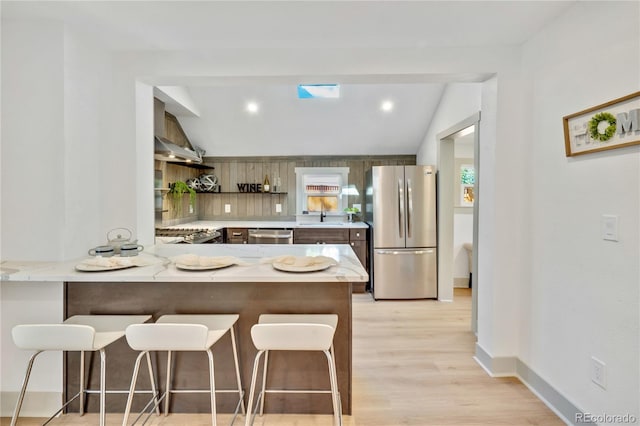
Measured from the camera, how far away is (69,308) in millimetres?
2062

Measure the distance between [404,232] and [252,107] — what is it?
264cm

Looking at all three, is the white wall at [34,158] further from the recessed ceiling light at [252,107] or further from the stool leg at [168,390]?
the recessed ceiling light at [252,107]

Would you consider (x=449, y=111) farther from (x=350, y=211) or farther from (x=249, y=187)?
(x=249, y=187)

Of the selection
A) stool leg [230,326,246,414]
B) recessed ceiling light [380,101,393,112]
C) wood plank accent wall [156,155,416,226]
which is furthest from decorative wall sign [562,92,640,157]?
wood plank accent wall [156,155,416,226]

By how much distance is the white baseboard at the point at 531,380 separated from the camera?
1990 millimetres

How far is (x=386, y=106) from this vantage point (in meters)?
4.50

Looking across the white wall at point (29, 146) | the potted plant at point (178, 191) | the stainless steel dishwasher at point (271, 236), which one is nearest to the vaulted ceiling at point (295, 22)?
the white wall at point (29, 146)

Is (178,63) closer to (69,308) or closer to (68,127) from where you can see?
(68,127)

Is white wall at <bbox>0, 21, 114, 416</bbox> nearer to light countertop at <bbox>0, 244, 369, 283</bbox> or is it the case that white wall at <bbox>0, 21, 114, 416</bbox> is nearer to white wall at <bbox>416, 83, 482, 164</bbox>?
light countertop at <bbox>0, 244, 369, 283</bbox>

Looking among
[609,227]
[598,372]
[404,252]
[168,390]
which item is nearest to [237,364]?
[168,390]

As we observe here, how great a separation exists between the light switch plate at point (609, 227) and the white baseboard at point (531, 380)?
3.35 ft

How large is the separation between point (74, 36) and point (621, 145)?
332 centimetres

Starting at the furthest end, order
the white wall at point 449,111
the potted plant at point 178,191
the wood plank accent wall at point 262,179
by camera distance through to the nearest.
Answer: the wood plank accent wall at point 262,179, the potted plant at point 178,191, the white wall at point 449,111

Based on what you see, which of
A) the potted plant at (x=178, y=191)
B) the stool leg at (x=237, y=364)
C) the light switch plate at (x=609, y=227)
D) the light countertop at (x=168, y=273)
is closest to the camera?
the light switch plate at (x=609, y=227)
